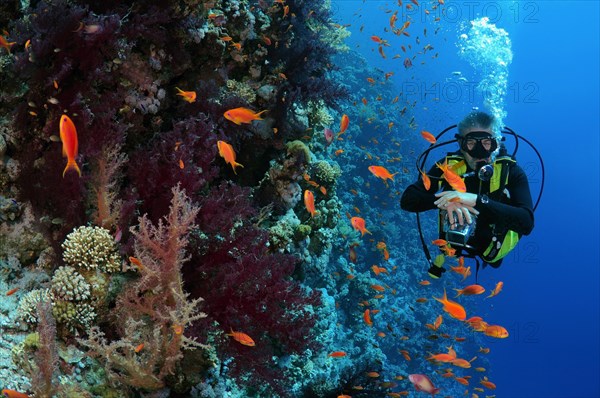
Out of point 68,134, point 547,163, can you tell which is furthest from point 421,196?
point 547,163

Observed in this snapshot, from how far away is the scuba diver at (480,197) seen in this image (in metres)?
3.33

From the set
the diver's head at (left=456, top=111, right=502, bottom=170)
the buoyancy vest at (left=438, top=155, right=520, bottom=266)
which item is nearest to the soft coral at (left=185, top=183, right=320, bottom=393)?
the buoyancy vest at (left=438, top=155, right=520, bottom=266)

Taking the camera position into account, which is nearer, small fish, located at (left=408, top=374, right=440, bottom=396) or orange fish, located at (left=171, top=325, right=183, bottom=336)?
orange fish, located at (left=171, top=325, right=183, bottom=336)

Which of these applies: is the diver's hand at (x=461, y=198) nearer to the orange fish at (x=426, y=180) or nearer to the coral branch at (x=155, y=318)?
the orange fish at (x=426, y=180)

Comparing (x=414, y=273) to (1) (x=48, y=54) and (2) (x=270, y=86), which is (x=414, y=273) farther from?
(1) (x=48, y=54)

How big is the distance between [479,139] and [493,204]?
2.30 feet

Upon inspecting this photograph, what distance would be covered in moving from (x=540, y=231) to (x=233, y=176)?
286 ft

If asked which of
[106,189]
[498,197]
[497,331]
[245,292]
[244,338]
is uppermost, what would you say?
[498,197]

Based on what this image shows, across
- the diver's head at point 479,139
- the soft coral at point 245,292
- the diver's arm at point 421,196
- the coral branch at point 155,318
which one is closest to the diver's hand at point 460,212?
the diver's arm at point 421,196

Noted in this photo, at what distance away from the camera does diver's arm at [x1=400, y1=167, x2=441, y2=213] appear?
3898 millimetres

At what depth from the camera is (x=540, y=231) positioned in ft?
249

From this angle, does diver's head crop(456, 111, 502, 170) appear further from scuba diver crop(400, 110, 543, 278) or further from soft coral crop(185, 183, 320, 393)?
soft coral crop(185, 183, 320, 393)

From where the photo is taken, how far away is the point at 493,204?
10.8ft

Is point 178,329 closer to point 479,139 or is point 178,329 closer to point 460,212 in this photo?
point 460,212
